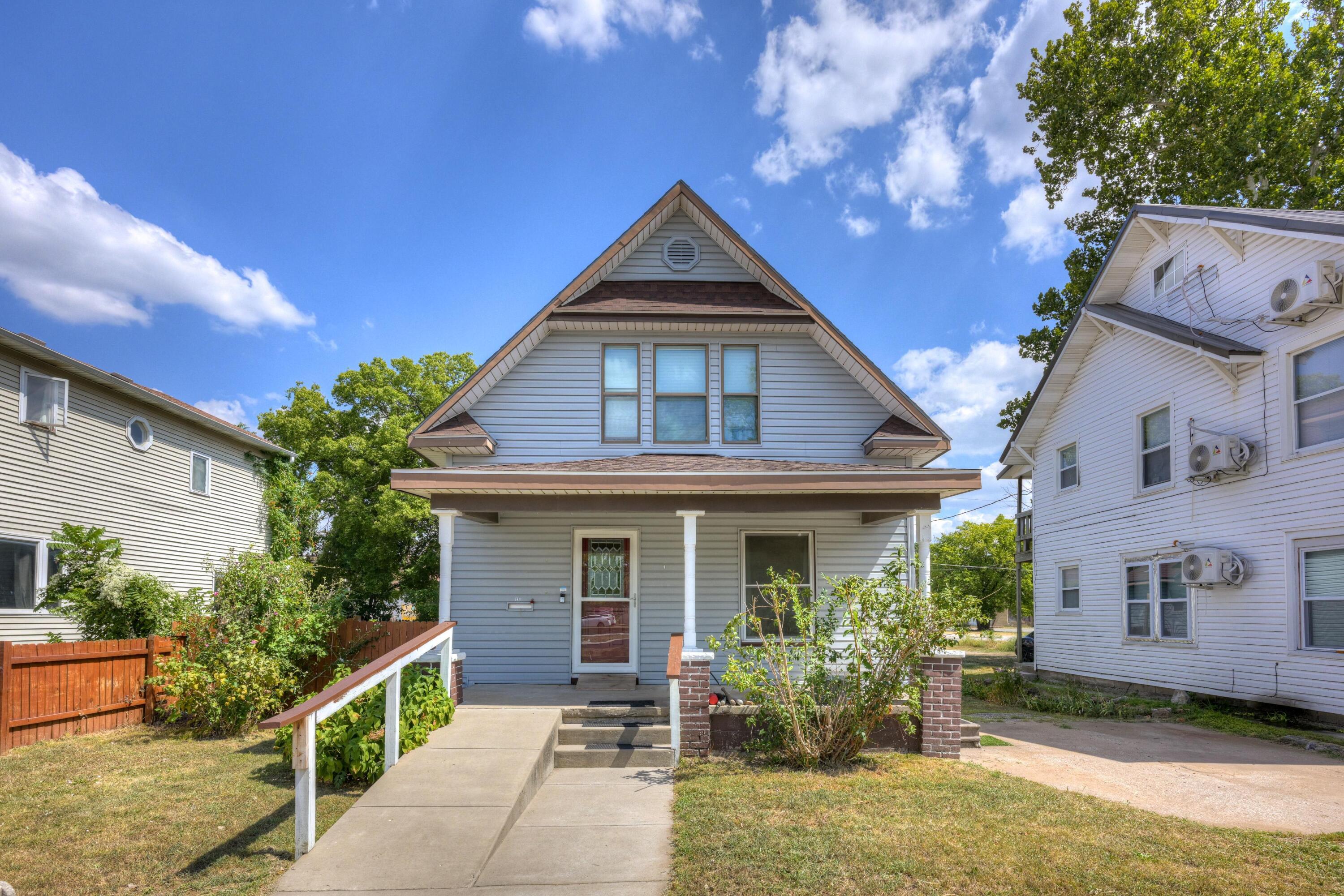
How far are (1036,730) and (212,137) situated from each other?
66.1 feet

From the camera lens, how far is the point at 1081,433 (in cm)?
1603

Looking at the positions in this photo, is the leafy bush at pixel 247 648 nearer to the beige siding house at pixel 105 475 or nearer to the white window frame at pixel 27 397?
the beige siding house at pixel 105 475

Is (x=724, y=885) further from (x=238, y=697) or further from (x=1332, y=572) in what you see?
(x=1332, y=572)

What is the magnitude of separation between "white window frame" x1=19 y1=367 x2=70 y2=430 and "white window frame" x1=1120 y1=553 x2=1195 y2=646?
58.7ft

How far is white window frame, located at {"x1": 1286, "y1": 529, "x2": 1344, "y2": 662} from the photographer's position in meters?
10.2

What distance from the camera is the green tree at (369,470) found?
2459 centimetres

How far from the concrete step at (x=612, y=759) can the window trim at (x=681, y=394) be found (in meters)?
4.81

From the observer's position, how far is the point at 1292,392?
10.5 metres

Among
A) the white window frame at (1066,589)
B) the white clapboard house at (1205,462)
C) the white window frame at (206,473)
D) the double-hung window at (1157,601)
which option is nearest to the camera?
the white clapboard house at (1205,462)

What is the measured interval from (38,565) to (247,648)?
5.80 m

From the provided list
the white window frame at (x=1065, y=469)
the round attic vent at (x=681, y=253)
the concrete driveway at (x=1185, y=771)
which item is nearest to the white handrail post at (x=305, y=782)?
the concrete driveway at (x=1185, y=771)

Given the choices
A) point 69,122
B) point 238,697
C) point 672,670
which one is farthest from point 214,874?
point 69,122

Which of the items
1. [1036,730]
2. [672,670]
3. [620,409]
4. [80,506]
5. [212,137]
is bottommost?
[1036,730]

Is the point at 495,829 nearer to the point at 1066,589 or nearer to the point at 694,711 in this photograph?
the point at 694,711
